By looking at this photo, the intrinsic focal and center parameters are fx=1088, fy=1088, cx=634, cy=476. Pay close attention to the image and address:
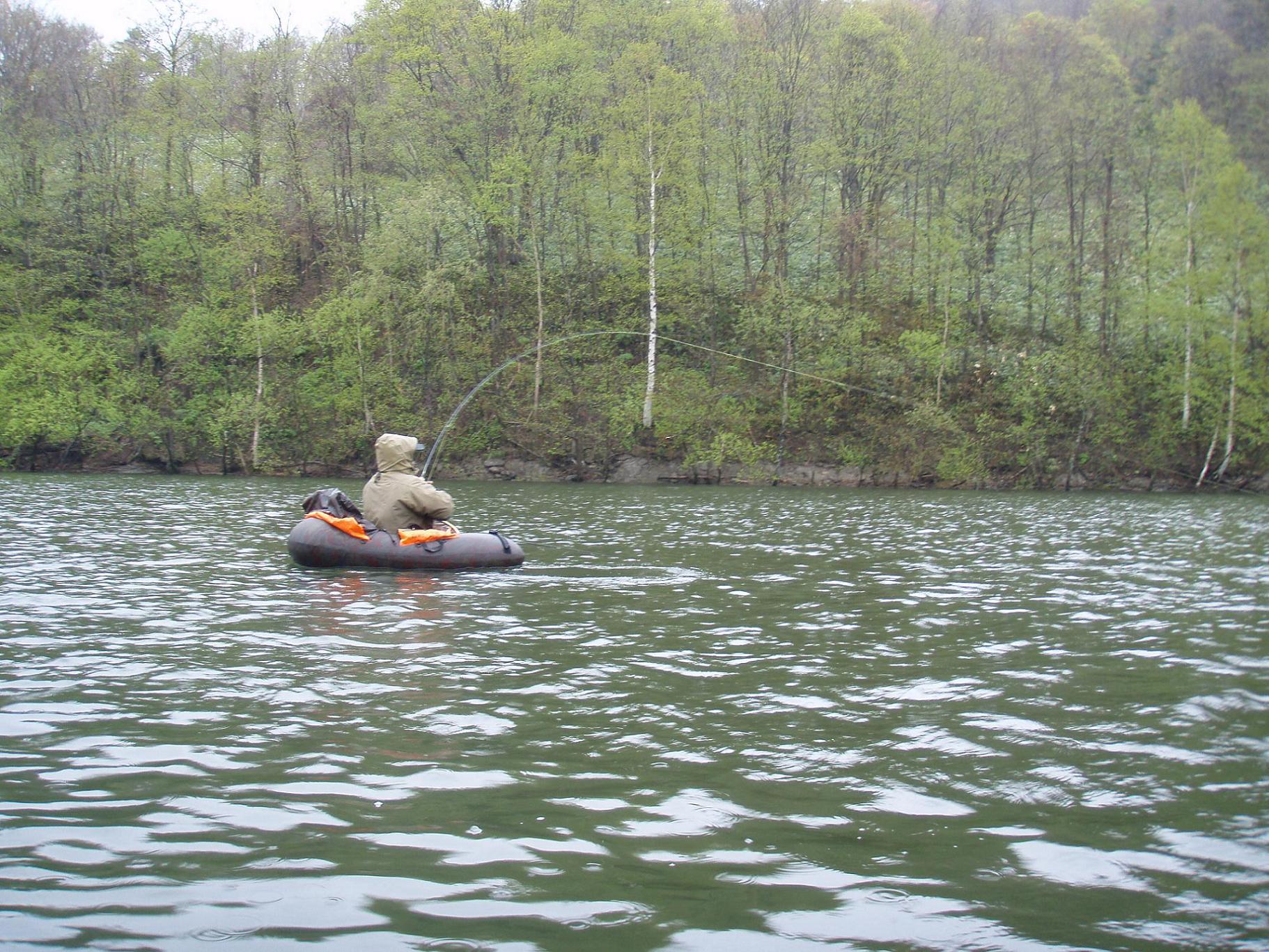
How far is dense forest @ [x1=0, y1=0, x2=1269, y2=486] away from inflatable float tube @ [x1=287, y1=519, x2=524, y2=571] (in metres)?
21.5

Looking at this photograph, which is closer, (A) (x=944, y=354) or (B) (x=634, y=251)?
(A) (x=944, y=354)

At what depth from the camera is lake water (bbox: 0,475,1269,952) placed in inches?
164

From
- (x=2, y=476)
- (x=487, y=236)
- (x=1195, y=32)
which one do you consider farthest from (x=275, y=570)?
(x=1195, y=32)

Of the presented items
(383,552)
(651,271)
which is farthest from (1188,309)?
(383,552)

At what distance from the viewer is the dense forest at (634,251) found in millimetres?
35188

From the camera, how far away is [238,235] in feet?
118

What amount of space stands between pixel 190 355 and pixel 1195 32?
46.5 meters

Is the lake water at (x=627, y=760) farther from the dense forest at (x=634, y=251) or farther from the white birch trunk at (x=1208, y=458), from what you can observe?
the white birch trunk at (x=1208, y=458)

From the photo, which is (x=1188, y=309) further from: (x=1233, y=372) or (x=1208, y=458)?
(x=1208, y=458)

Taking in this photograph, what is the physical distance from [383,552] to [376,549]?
9 cm

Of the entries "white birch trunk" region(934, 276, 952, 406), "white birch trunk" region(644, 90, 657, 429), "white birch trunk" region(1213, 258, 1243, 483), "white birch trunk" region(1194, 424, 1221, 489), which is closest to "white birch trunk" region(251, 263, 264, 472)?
"white birch trunk" region(644, 90, 657, 429)

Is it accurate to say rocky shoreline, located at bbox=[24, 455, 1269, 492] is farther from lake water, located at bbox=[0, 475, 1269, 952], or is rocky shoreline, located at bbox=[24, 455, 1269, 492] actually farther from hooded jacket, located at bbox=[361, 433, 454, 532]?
lake water, located at bbox=[0, 475, 1269, 952]

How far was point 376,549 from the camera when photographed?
13.2 meters

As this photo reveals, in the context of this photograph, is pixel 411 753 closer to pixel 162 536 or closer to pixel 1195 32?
pixel 162 536
